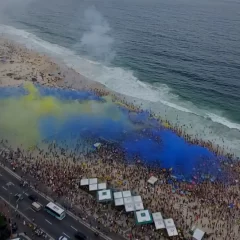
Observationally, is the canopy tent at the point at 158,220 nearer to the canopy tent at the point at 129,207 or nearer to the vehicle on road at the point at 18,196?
the canopy tent at the point at 129,207

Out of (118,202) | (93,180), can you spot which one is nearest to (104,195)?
(118,202)

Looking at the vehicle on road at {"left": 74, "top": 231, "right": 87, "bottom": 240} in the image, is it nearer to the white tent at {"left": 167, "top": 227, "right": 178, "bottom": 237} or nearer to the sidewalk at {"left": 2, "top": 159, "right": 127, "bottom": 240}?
the sidewalk at {"left": 2, "top": 159, "right": 127, "bottom": 240}

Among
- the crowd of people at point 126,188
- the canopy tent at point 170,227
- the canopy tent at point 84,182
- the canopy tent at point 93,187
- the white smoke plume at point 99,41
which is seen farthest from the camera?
the white smoke plume at point 99,41

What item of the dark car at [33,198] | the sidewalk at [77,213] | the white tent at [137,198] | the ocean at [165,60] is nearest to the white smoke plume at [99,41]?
the ocean at [165,60]

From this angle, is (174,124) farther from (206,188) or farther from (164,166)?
(206,188)

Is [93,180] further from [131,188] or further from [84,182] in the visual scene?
[131,188]

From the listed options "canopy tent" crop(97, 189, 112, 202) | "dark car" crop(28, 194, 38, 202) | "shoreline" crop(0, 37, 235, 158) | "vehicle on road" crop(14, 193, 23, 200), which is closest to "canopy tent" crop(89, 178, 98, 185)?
"canopy tent" crop(97, 189, 112, 202)

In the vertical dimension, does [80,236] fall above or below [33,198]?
below

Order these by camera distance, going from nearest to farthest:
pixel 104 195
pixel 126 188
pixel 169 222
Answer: pixel 169 222
pixel 104 195
pixel 126 188
